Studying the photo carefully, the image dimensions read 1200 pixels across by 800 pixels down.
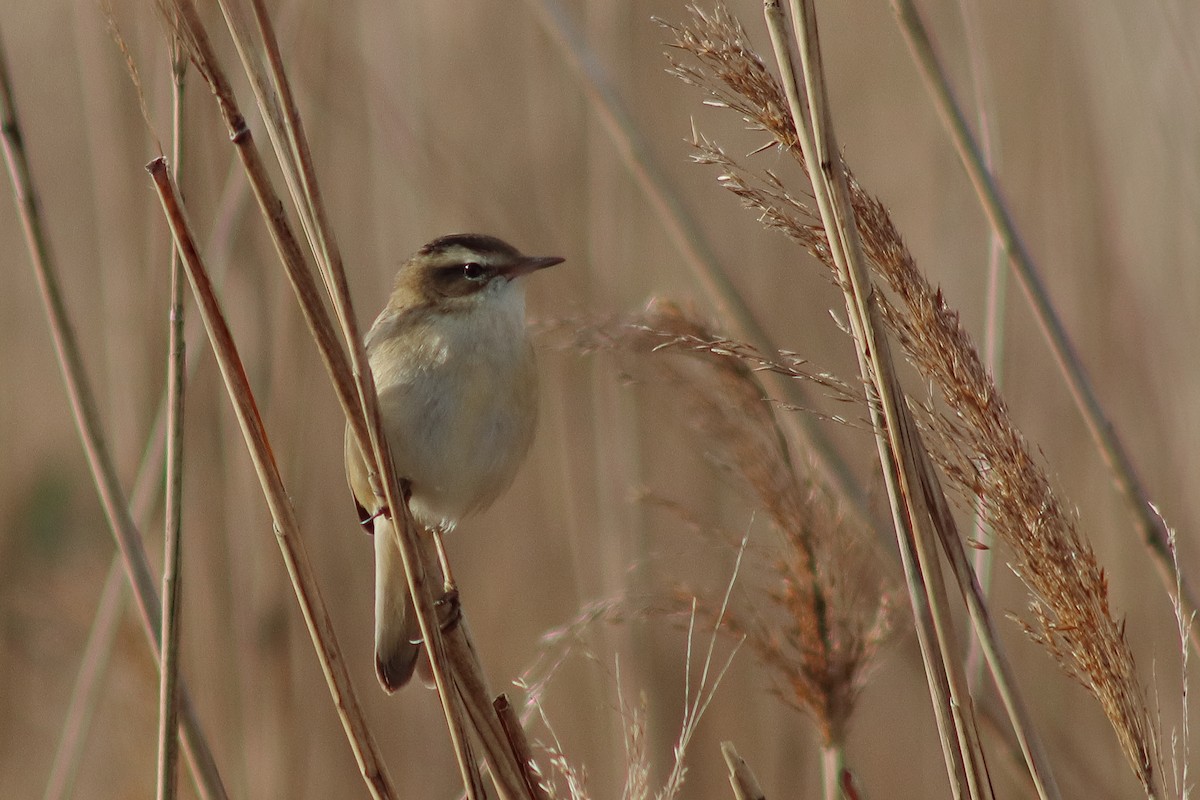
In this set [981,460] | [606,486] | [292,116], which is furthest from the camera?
[606,486]

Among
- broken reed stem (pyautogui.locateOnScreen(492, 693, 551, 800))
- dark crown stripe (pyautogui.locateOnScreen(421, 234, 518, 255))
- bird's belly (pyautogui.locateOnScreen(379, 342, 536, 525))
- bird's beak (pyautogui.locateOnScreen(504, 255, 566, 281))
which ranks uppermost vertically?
dark crown stripe (pyautogui.locateOnScreen(421, 234, 518, 255))

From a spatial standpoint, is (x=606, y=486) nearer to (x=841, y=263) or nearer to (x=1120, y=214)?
(x=1120, y=214)

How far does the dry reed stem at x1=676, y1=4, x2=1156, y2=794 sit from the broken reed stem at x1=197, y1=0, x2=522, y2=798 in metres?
0.45

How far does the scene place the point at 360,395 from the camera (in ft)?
4.47

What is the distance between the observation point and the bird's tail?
2.31 metres

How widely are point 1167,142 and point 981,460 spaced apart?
1.85 metres

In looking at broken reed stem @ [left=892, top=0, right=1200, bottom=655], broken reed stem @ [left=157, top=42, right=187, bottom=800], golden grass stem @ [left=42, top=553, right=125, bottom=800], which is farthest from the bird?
broken reed stem @ [left=892, top=0, right=1200, bottom=655]

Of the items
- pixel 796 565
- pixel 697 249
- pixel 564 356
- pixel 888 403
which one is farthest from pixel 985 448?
pixel 564 356

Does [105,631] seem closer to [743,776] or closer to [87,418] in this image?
[87,418]

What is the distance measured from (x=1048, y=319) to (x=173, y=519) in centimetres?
128

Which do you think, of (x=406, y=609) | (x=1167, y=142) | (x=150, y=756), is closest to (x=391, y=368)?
(x=406, y=609)

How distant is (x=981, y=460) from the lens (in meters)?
1.32

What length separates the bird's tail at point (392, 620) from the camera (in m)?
2.31

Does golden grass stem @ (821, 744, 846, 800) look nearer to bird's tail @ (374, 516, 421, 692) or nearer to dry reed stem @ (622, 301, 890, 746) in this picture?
dry reed stem @ (622, 301, 890, 746)
